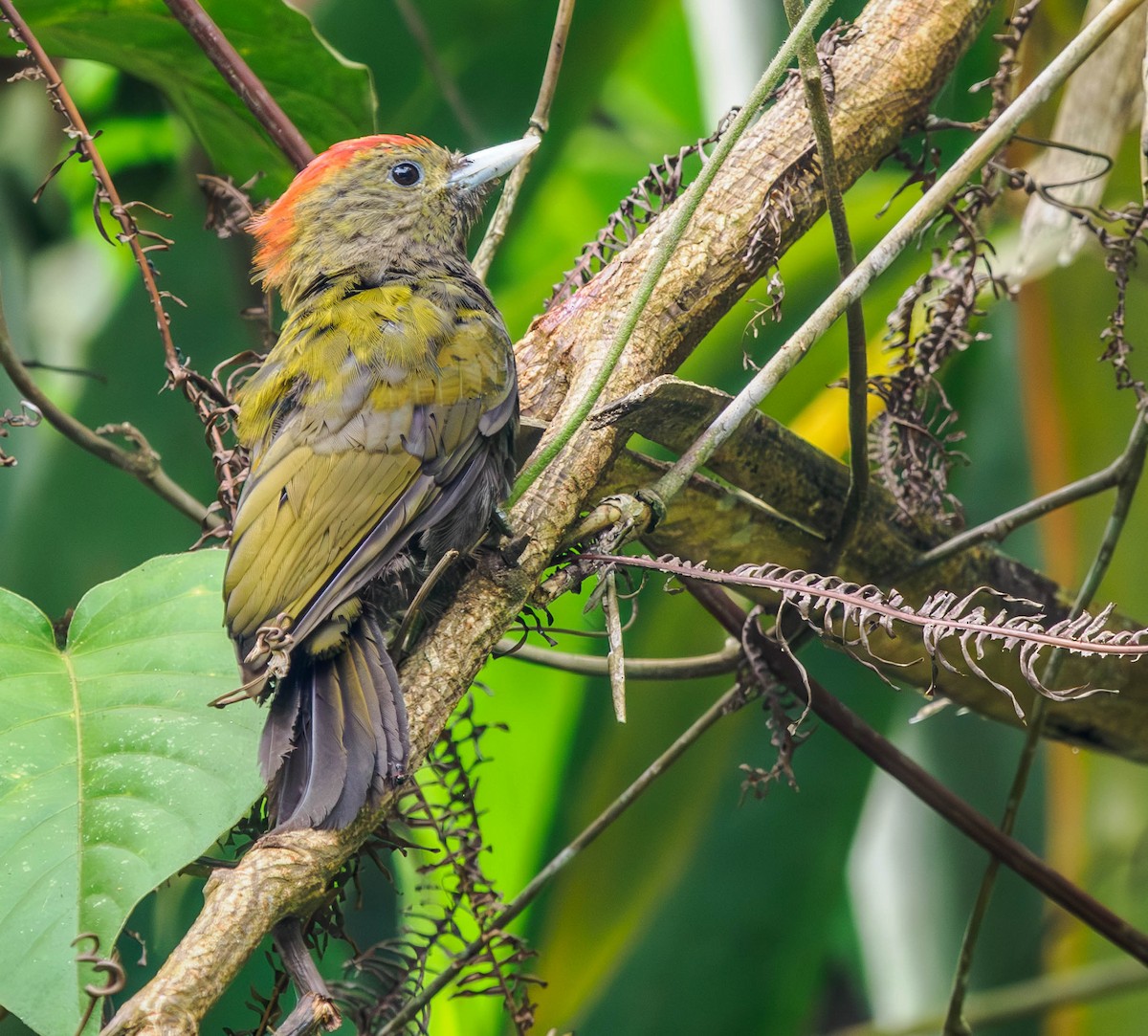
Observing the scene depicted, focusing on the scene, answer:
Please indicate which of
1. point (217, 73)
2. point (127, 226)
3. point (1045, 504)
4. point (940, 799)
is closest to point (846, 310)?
point (1045, 504)

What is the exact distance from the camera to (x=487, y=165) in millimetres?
1861

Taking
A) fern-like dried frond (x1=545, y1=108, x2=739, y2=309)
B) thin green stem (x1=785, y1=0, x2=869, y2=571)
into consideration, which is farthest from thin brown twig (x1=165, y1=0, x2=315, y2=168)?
thin green stem (x1=785, y1=0, x2=869, y2=571)

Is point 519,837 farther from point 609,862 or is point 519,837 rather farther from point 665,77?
point 665,77

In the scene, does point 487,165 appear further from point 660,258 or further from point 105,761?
point 105,761

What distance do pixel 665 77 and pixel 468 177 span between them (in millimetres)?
1410

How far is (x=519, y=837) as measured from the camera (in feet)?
6.89

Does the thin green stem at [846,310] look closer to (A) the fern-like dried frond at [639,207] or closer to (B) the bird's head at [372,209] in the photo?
(A) the fern-like dried frond at [639,207]

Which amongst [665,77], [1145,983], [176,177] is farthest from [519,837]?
[665,77]

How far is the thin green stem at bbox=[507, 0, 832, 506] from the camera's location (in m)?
1.15

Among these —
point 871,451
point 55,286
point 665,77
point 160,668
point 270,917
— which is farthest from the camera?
point 665,77

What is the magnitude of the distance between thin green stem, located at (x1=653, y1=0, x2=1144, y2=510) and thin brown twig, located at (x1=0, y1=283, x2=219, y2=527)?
0.72 m

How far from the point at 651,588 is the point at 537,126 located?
32.3 inches

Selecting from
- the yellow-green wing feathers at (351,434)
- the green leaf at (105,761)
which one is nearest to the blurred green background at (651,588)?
the yellow-green wing feathers at (351,434)

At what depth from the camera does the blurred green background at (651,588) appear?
2080mm
